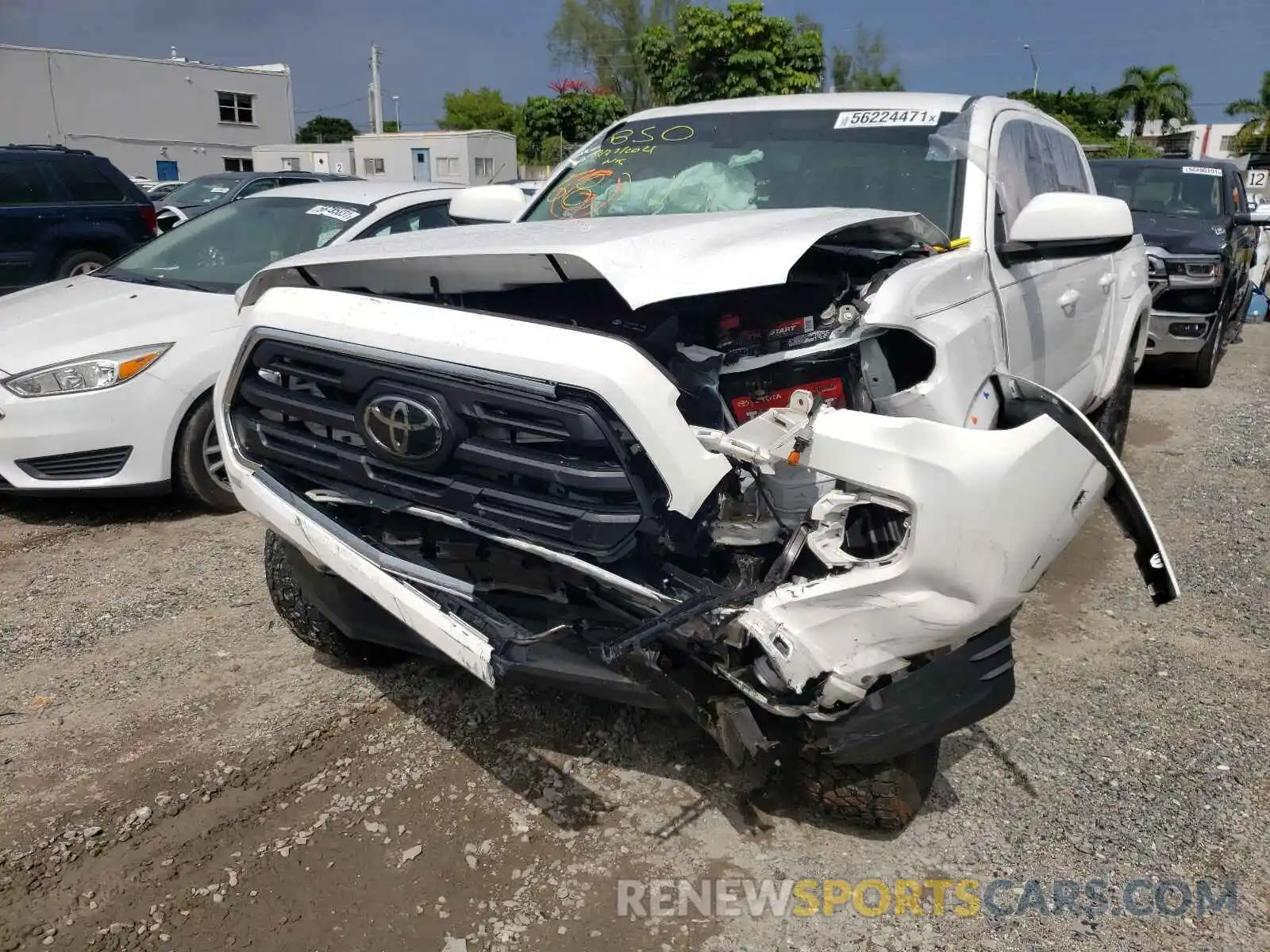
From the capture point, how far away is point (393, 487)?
2398mm

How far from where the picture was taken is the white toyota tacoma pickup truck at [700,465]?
2.06 m

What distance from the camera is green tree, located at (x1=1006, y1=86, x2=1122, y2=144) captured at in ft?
145

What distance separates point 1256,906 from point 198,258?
5.52 m

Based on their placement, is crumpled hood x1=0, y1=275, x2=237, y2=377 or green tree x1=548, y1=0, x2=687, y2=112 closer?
crumpled hood x1=0, y1=275, x2=237, y2=377

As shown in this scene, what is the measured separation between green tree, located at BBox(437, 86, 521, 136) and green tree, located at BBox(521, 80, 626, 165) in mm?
32439

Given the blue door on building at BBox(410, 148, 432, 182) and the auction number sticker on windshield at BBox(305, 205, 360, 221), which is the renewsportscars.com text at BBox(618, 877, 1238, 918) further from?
the blue door on building at BBox(410, 148, 432, 182)

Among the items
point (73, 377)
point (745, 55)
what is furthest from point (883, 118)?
point (745, 55)

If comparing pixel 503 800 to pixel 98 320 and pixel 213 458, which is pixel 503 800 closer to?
pixel 213 458

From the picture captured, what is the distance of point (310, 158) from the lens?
36.9 meters

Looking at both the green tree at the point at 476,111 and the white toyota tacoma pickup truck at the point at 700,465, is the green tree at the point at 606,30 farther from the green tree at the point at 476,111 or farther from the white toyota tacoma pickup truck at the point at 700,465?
the white toyota tacoma pickup truck at the point at 700,465

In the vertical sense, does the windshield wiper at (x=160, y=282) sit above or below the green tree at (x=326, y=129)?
below

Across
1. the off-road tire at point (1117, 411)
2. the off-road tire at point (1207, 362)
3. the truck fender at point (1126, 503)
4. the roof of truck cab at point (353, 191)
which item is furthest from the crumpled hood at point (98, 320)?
the off-road tire at point (1207, 362)

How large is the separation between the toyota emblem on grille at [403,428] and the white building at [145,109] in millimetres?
46999

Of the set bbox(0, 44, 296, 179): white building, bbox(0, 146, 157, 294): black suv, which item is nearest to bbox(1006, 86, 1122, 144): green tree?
bbox(0, 44, 296, 179): white building
